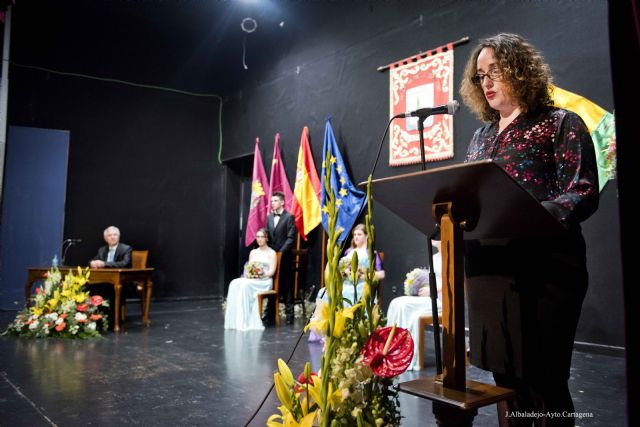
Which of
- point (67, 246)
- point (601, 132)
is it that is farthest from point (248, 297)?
point (601, 132)

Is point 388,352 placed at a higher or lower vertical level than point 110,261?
lower

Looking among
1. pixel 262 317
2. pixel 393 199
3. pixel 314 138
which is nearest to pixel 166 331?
pixel 262 317

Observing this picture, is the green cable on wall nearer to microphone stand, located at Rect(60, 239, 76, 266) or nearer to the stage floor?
microphone stand, located at Rect(60, 239, 76, 266)

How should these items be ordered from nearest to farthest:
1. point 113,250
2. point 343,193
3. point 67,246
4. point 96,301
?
1. point 96,301
2. point 343,193
3. point 113,250
4. point 67,246

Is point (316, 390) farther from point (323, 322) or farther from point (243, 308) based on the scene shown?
point (243, 308)

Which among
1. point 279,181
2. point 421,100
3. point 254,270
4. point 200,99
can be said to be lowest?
point 254,270

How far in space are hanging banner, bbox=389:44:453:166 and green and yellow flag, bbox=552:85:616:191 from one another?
1299 mm

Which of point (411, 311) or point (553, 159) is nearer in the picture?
point (553, 159)

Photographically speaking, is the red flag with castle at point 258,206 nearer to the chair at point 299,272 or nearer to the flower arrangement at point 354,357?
the chair at point 299,272

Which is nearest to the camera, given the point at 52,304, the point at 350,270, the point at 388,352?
the point at 388,352

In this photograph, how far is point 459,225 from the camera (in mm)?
1196

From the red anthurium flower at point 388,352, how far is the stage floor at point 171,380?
155cm

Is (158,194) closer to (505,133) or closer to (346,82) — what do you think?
(346,82)

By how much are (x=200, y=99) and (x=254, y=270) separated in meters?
4.42
